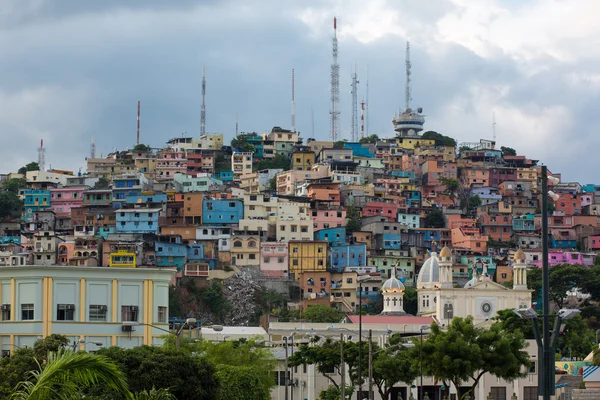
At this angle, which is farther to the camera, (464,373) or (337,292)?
(337,292)

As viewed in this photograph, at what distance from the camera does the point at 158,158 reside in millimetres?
172000

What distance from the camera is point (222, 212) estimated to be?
144 metres

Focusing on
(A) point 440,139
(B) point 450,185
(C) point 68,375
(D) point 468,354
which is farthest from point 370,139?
(C) point 68,375

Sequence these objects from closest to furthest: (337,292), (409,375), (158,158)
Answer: (409,375) < (337,292) < (158,158)

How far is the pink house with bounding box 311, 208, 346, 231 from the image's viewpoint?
14875cm

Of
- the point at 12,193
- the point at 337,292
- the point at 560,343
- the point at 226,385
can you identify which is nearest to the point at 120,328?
the point at 226,385

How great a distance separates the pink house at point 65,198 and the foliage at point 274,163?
99.9 ft

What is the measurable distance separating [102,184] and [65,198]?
6.56m

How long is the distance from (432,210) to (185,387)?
123679mm

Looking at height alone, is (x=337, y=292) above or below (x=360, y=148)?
below

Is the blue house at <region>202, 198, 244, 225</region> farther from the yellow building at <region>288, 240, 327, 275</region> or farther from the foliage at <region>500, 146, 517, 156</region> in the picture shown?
the foliage at <region>500, 146, 517, 156</region>

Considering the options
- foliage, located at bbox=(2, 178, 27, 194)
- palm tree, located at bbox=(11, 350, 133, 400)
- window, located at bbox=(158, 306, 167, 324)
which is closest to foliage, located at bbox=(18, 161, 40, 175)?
foliage, located at bbox=(2, 178, 27, 194)

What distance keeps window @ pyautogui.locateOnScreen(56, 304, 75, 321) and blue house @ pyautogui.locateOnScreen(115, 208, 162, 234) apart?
87794mm

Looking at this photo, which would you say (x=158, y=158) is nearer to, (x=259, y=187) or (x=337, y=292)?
(x=259, y=187)
